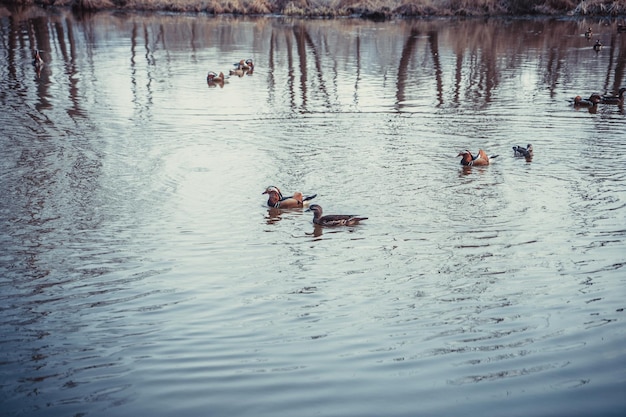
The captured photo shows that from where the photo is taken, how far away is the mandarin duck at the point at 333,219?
10492 mm

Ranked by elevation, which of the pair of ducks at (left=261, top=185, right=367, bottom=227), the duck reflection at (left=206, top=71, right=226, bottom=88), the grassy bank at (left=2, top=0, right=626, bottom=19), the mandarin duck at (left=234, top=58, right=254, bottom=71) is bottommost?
the pair of ducks at (left=261, top=185, right=367, bottom=227)

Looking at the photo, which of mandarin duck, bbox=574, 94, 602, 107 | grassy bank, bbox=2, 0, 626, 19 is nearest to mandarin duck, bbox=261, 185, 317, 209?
mandarin duck, bbox=574, 94, 602, 107

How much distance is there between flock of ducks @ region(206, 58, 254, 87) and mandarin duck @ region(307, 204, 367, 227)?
1344 cm

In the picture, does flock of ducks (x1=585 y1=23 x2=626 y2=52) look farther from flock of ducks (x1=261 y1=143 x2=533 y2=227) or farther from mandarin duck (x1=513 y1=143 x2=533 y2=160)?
flock of ducks (x1=261 y1=143 x2=533 y2=227)

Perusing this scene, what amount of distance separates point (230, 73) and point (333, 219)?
1568 cm

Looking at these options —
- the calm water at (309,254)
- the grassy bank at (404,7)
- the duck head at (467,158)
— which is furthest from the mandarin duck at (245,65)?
the grassy bank at (404,7)

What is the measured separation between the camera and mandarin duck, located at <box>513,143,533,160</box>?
14.1 meters

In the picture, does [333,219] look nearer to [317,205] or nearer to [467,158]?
[317,205]

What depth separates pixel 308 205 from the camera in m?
11.7

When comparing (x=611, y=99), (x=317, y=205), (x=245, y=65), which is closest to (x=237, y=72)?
(x=245, y=65)

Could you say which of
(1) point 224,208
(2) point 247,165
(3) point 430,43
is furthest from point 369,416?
(3) point 430,43

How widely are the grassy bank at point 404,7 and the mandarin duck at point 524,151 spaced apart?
3774 centimetres

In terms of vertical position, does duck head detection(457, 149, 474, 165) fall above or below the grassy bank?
below

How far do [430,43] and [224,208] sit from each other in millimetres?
25845
